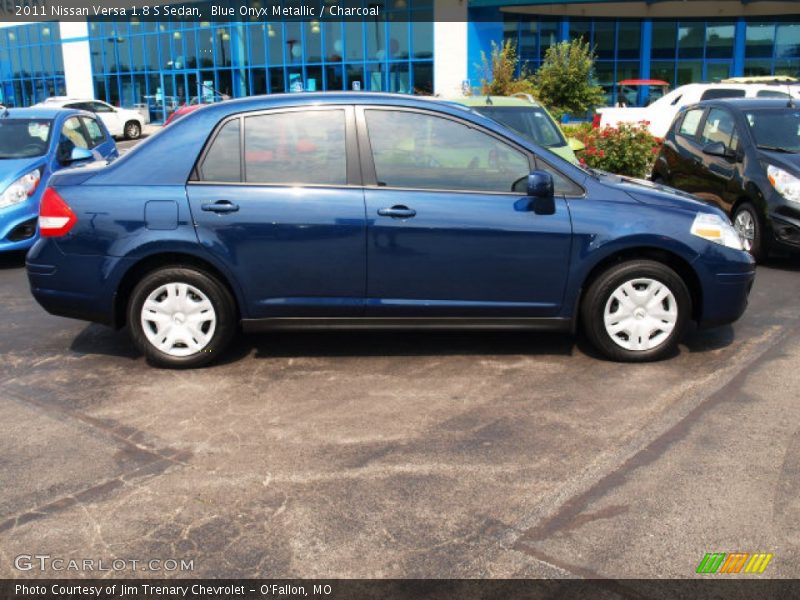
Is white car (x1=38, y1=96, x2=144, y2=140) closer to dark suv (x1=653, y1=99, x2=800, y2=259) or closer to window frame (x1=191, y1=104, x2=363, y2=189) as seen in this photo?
dark suv (x1=653, y1=99, x2=800, y2=259)

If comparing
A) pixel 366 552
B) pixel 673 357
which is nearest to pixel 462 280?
pixel 673 357

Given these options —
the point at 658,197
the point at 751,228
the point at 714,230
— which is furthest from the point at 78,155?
the point at 751,228

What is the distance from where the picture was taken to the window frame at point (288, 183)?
502 centimetres

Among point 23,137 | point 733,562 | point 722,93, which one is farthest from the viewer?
point 722,93

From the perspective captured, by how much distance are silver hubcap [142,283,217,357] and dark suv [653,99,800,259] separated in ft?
18.3

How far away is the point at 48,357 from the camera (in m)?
5.58

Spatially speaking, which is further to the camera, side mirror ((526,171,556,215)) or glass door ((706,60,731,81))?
glass door ((706,60,731,81))

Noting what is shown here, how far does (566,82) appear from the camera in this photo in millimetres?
22469

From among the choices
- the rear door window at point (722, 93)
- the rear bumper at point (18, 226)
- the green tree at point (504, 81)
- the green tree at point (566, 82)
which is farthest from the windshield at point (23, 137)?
the green tree at point (504, 81)

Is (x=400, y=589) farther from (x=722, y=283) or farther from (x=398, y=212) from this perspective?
(x=722, y=283)

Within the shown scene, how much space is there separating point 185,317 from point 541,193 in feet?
7.84

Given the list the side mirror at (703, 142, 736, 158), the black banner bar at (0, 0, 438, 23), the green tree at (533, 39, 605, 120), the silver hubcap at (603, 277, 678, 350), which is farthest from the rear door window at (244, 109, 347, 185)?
the black banner bar at (0, 0, 438, 23)

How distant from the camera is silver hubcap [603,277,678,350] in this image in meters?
5.17

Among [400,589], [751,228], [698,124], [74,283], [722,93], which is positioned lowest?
[400,589]
